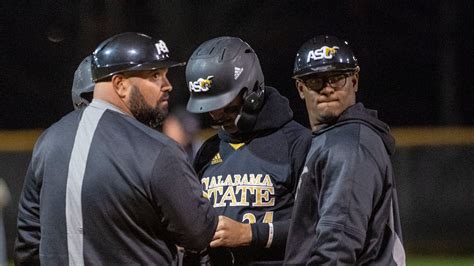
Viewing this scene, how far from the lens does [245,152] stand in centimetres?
480

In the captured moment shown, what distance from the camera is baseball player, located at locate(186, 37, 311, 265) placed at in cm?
464

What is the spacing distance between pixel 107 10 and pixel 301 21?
129 inches

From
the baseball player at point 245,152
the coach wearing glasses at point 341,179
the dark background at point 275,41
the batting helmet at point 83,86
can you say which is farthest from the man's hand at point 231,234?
the dark background at point 275,41

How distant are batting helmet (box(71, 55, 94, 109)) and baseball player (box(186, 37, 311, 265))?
817 mm

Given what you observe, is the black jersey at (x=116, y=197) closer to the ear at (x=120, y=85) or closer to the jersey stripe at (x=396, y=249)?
the ear at (x=120, y=85)

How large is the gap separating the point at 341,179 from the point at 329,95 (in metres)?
0.57

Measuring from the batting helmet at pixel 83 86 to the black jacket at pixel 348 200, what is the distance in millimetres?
1592

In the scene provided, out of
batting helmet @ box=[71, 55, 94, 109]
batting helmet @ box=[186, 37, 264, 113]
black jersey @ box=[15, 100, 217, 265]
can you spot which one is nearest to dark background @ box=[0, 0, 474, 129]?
batting helmet @ box=[71, 55, 94, 109]

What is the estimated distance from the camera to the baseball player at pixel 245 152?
4.64 metres


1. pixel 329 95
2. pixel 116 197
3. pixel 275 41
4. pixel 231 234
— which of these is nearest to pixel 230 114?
pixel 329 95

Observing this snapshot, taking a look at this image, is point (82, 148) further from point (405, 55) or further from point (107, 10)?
point (405, 55)

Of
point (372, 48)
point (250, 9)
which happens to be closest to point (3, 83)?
point (250, 9)

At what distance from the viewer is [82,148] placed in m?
4.07

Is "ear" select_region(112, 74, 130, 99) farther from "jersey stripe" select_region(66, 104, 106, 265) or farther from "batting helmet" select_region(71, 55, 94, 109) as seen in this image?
"batting helmet" select_region(71, 55, 94, 109)
